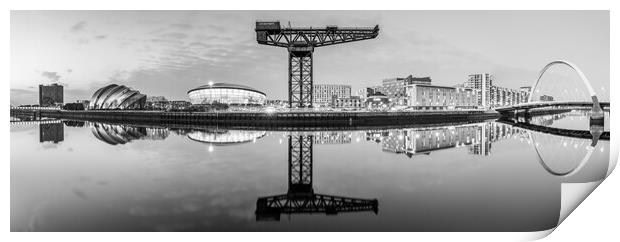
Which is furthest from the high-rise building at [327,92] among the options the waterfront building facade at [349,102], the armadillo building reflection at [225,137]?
the armadillo building reflection at [225,137]

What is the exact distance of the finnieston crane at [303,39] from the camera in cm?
1091

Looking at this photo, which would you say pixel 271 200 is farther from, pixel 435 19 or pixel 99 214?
pixel 435 19

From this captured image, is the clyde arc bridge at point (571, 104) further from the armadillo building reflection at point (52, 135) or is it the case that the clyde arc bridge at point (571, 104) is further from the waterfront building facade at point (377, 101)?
the armadillo building reflection at point (52, 135)

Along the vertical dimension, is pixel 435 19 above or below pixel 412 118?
above

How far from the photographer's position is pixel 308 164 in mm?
7543

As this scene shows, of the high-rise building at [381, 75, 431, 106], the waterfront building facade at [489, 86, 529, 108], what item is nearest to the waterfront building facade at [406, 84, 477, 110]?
the high-rise building at [381, 75, 431, 106]

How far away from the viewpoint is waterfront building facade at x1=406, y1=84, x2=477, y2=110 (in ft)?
107

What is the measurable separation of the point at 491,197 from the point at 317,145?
5.73 m

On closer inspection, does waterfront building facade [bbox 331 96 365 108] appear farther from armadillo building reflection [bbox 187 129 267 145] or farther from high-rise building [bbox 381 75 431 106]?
armadillo building reflection [bbox 187 129 267 145]

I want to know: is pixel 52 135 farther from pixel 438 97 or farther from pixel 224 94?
pixel 438 97

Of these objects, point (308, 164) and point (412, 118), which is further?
point (412, 118)

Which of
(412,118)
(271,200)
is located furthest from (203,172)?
(412,118)

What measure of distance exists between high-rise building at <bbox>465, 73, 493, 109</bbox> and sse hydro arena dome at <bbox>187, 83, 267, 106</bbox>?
18061mm

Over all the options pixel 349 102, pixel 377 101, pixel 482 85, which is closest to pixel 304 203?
pixel 482 85
